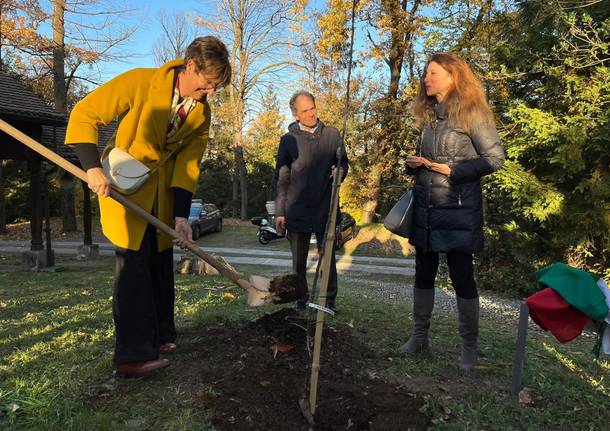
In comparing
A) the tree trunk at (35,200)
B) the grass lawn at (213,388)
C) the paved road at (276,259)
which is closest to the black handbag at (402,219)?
the grass lawn at (213,388)

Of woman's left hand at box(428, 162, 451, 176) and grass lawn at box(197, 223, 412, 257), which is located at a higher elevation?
woman's left hand at box(428, 162, 451, 176)

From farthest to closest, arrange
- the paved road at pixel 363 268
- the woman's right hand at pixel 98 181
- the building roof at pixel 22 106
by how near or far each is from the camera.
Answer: the building roof at pixel 22 106
the paved road at pixel 363 268
the woman's right hand at pixel 98 181

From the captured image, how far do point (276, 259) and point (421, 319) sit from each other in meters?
11.2

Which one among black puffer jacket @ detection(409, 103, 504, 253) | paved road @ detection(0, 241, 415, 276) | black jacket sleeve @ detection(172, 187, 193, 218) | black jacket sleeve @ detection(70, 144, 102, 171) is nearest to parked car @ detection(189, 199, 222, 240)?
paved road @ detection(0, 241, 415, 276)

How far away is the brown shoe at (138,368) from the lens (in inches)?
107

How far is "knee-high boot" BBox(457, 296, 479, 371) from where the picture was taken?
2982mm

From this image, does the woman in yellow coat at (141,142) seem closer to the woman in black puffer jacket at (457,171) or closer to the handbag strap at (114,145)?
the handbag strap at (114,145)

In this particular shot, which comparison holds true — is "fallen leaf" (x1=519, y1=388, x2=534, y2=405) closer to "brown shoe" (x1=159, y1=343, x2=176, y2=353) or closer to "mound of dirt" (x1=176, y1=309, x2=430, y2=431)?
"mound of dirt" (x1=176, y1=309, x2=430, y2=431)

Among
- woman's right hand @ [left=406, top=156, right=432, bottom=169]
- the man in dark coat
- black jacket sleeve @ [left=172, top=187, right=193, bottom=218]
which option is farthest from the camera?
the man in dark coat

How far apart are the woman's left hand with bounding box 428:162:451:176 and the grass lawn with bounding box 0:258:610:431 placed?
122cm

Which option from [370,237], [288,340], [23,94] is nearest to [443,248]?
[288,340]

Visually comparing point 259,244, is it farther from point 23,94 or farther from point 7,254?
point 23,94

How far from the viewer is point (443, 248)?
9.64 feet

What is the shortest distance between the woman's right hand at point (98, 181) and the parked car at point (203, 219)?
16.0m
